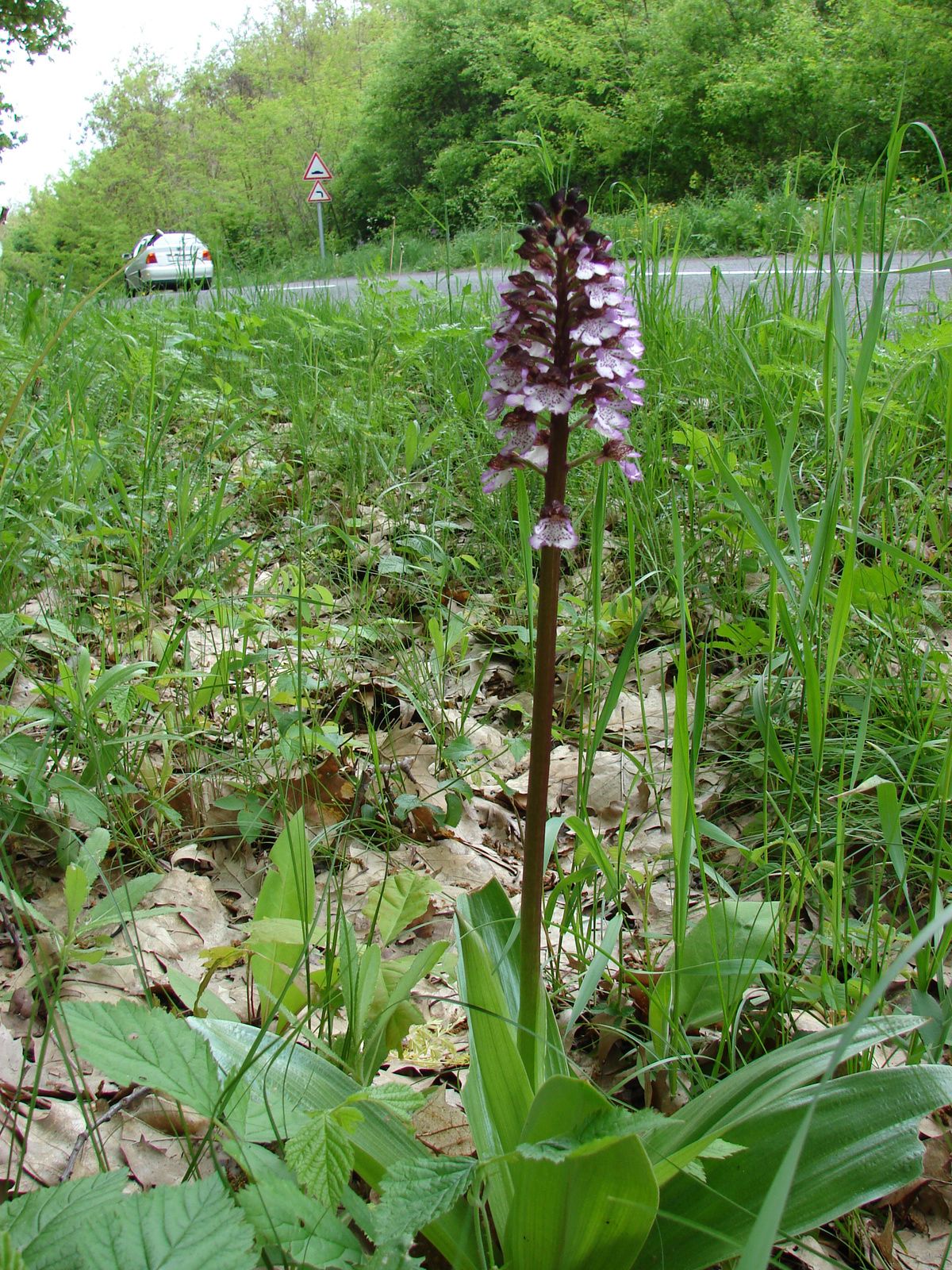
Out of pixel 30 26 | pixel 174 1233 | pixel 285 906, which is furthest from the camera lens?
pixel 30 26

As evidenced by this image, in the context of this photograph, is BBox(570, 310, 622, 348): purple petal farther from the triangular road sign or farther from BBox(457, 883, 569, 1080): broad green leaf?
the triangular road sign

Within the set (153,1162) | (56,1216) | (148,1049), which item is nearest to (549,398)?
(148,1049)

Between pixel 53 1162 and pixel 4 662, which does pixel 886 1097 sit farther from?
pixel 4 662

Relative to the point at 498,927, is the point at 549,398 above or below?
above

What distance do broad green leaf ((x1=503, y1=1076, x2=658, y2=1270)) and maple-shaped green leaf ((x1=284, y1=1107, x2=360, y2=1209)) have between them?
19 cm

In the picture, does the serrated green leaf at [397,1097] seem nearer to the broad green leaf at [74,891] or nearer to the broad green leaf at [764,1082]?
the broad green leaf at [764,1082]

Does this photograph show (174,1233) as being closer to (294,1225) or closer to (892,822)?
(294,1225)

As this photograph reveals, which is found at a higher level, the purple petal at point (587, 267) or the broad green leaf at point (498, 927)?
the purple petal at point (587, 267)

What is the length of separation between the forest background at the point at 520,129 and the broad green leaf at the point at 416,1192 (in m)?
2.70

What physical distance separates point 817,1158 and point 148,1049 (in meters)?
0.81

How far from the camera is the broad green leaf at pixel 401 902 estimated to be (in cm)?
141

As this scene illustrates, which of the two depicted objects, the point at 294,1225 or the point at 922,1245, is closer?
the point at 294,1225

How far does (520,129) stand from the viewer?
575 inches

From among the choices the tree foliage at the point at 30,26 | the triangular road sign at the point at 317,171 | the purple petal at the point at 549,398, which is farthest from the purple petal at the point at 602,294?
the tree foliage at the point at 30,26
